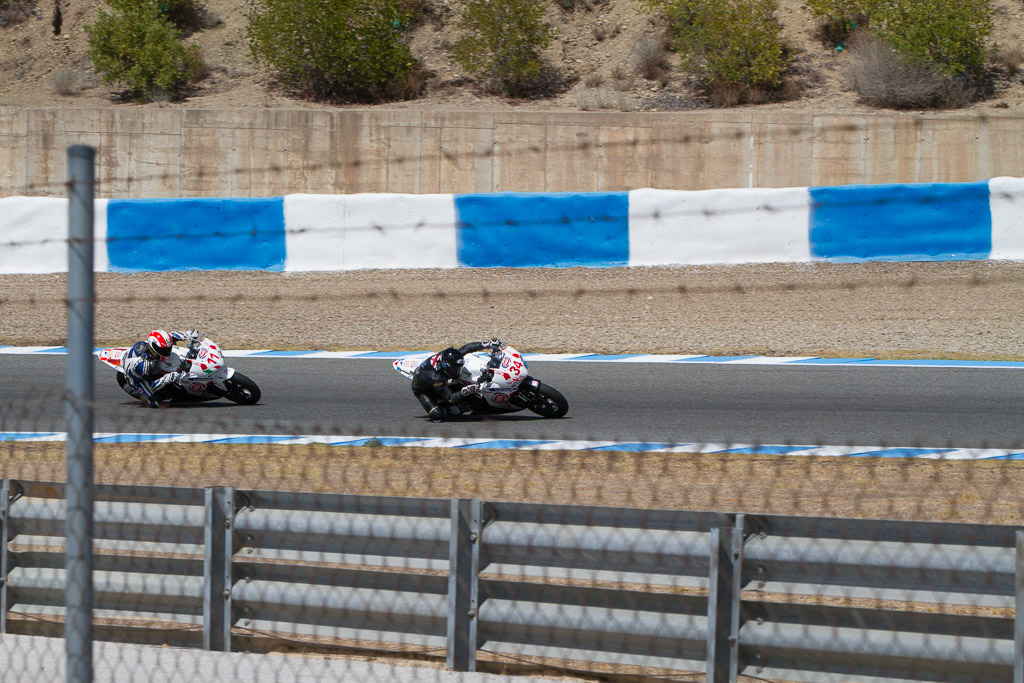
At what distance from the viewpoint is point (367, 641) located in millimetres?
4230

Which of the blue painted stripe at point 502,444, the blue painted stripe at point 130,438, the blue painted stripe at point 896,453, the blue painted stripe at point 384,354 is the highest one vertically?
the blue painted stripe at point 384,354

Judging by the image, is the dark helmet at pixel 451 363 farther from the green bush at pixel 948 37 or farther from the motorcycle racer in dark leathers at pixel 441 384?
the green bush at pixel 948 37

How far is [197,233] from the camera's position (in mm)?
15961

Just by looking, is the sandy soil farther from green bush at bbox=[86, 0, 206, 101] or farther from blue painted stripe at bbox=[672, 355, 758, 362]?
blue painted stripe at bbox=[672, 355, 758, 362]

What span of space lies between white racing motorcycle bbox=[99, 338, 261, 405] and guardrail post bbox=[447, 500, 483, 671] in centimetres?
679

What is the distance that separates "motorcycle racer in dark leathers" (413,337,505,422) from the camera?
31.4 ft

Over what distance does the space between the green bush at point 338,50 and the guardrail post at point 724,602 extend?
63.0ft

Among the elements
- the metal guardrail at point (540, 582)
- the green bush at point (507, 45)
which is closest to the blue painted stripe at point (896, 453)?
the metal guardrail at point (540, 582)

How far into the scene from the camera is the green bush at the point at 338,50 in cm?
2173

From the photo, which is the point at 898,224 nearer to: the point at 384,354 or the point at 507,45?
the point at 384,354

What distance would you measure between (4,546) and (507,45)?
733 inches

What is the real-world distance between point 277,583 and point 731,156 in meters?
15.7

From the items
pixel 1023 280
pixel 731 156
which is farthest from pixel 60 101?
pixel 1023 280

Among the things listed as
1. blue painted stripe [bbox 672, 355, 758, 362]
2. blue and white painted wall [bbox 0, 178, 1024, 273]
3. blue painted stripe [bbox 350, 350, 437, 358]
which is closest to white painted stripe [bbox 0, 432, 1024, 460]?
blue painted stripe [bbox 350, 350, 437, 358]
